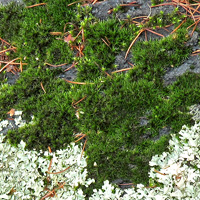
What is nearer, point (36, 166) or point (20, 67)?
point (36, 166)

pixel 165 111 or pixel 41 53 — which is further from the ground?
pixel 41 53

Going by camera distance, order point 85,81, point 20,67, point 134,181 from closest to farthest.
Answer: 1. point 134,181
2. point 85,81
3. point 20,67

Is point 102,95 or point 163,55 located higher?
point 163,55

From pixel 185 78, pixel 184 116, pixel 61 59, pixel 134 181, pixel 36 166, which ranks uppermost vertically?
pixel 61 59

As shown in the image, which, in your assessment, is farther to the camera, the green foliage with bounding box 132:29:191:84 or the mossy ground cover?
the green foliage with bounding box 132:29:191:84

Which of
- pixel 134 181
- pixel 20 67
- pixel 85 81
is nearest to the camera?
pixel 134 181

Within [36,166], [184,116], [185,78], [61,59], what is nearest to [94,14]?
[61,59]

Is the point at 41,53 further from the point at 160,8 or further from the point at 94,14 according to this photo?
the point at 160,8

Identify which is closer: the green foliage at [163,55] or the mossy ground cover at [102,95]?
the mossy ground cover at [102,95]
